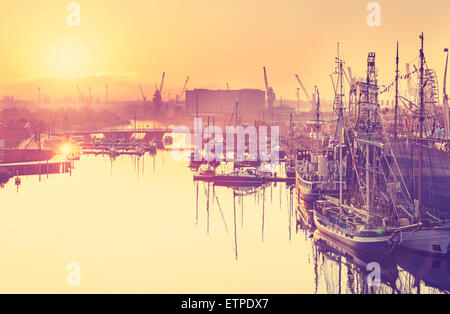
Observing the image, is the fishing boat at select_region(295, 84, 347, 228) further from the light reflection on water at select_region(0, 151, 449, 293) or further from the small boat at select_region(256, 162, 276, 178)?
the small boat at select_region(256, 162, 276, 178)

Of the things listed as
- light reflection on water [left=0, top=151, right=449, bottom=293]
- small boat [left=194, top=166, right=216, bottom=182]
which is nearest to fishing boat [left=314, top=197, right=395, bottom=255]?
light reflection on water [left=0, top=151, right=449, bottom=293]

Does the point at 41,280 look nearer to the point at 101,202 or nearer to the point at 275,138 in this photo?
the point at 101,202

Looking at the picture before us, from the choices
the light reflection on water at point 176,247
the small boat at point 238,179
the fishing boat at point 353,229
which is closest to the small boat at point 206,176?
the small boat at point 238,179

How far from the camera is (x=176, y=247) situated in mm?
13984

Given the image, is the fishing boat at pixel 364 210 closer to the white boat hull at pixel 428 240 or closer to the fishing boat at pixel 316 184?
the white boat hull at pixel 428 240

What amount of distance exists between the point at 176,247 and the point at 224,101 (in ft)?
241

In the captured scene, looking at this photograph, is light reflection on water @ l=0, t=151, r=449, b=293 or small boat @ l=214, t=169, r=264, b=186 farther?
small boat @ l=214, t=169, r=264, b=186

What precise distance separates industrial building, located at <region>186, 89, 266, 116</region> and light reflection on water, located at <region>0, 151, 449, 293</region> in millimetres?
61171

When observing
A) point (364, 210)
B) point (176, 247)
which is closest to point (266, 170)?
point (364, 210)

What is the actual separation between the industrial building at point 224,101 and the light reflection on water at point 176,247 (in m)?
61.2

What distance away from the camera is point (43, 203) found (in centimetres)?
1998

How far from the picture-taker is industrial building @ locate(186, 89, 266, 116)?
83625 millimetres

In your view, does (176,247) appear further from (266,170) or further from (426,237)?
(266,170)

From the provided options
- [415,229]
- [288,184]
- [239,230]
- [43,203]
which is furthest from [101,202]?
[415,229]
